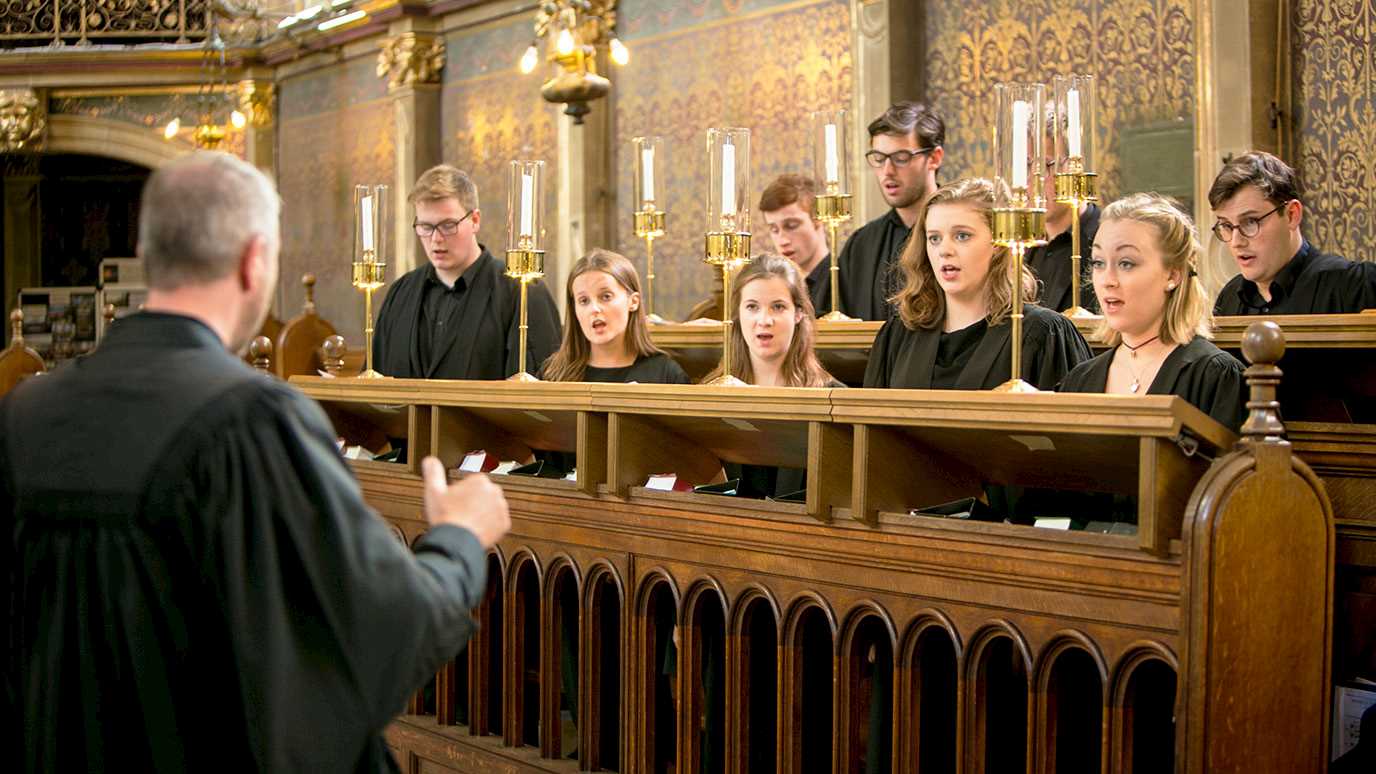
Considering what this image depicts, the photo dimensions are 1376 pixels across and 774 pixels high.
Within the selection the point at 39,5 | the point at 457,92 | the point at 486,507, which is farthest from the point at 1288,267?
the point at 39,5

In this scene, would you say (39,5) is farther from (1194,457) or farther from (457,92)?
(1194,457)

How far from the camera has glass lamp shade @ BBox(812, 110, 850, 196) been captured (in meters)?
5.04

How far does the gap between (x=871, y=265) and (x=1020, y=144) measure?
2271 millimetres

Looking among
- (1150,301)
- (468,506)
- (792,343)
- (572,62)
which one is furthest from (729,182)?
(572,62)

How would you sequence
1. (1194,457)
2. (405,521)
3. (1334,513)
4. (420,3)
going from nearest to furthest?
(1194,457)
(1334,513)
(405,521)
(420,3)

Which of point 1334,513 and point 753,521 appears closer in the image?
point 1334,513

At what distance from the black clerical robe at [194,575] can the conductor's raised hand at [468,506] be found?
152 mm

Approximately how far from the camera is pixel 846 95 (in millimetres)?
8023

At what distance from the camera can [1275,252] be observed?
14.9 ft

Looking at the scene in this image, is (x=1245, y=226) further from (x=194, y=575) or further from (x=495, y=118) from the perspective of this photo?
(x=495, y=118)

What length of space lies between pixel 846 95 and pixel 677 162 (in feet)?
5.36

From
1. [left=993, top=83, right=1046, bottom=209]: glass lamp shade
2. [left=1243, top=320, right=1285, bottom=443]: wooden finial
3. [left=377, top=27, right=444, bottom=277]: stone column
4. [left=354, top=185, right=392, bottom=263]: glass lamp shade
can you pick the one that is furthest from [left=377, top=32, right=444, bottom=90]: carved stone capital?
[left=1243, top=320, right=1285, bottom=443]: wooden finial

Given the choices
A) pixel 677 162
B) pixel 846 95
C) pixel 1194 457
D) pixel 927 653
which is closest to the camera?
pixel 1194 457

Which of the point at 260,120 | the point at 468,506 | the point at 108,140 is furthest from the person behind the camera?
the point at 108,140
